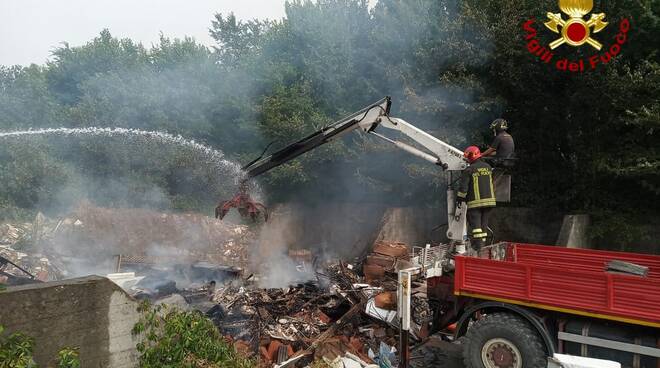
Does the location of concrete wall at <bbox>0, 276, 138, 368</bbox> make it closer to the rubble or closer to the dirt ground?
the rubble

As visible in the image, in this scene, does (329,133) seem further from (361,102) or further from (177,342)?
(361,102)

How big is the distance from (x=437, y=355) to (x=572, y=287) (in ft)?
8.15

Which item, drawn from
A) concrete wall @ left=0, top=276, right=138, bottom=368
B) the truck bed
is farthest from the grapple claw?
the truck bed

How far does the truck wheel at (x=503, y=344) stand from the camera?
5.05 m

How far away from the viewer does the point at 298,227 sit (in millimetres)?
17375

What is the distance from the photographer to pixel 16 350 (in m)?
3.65

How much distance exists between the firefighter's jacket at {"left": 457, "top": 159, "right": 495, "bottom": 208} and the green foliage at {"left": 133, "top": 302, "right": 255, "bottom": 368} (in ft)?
11.8

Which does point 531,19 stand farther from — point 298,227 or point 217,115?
point 217,115

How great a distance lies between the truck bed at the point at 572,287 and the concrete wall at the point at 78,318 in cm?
386

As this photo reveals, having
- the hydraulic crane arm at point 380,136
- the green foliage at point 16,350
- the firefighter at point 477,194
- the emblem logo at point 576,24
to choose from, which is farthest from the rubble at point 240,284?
the emblem logo at point 576,24

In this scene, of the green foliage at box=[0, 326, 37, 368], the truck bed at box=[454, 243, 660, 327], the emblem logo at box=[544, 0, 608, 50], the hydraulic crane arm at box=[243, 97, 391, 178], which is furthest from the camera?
the emblem logo at box=[544, 0, 608, 50]

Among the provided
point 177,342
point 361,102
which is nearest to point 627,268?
point 177,342

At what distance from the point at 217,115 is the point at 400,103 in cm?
1067

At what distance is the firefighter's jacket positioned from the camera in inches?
236
